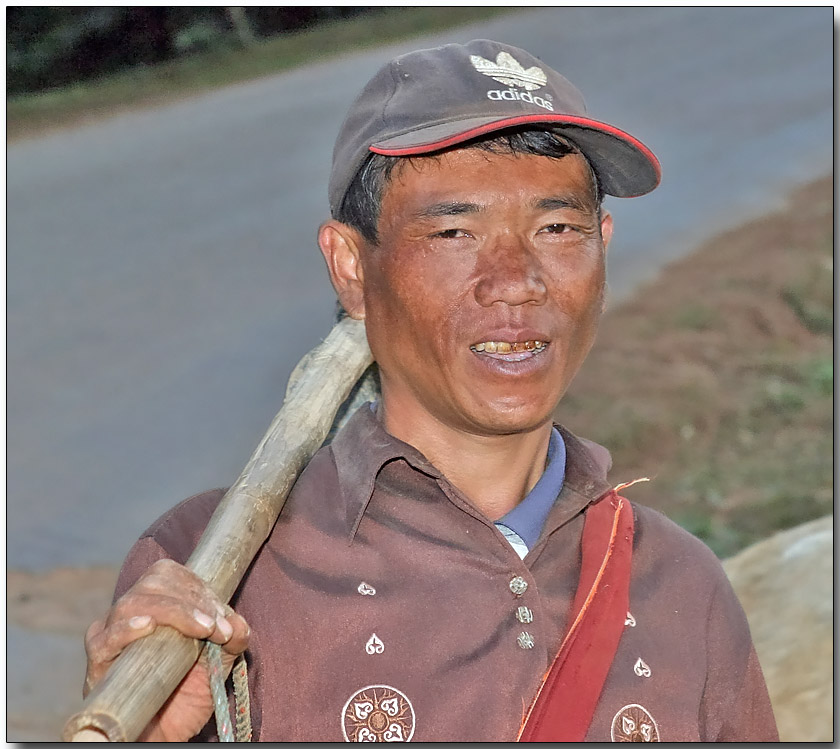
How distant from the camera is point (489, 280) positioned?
1.90 m

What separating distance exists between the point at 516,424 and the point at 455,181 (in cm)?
41

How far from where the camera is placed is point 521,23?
750cm

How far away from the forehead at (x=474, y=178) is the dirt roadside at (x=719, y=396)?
4192 millimetres

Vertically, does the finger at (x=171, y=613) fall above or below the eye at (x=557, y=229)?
below

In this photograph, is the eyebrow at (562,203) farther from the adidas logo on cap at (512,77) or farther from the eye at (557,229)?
the adidas logo on cap at (512,77)

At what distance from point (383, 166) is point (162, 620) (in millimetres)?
843

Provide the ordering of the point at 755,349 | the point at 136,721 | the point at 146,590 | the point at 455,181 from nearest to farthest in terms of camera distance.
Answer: the point at 136,721
the point at 146,590
the point at 455,181
the point at 755,349

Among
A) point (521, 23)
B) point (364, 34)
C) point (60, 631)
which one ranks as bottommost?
point (60, 631)

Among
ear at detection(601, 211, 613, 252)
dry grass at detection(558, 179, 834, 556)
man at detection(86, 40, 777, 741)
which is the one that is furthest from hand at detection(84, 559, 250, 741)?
dry grass at detection(558, 179, 834, 556)

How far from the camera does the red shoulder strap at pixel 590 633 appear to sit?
1847 millimetres

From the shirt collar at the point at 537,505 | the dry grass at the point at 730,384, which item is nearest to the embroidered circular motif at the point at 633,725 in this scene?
the shirt collar at the point at 537,505

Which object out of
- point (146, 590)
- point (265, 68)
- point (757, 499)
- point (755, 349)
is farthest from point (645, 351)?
point (146, 590)

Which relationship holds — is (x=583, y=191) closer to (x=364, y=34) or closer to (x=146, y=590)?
(x=146, y=590)

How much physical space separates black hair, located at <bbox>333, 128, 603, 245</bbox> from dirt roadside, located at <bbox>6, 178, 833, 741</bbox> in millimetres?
4069
